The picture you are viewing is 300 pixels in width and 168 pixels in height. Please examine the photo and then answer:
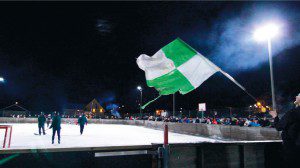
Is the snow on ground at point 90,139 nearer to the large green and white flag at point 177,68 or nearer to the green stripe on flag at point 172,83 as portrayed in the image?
the green stripe on flag at point 172,83

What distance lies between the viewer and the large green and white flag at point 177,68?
20.0 ft

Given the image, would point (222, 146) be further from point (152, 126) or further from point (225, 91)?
point (225, 91)

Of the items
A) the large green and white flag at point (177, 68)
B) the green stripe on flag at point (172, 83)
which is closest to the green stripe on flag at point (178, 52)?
the large green and white flag at point (177, 68)

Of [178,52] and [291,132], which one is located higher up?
[178,52]

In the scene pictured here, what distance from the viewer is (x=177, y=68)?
6.39 metres

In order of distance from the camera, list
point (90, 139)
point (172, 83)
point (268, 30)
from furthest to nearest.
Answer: point (90, 139) < point (268, 30) < point (172, 83)

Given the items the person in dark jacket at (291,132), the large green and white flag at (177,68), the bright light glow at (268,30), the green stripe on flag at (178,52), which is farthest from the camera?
the bright light glow at (268,30)

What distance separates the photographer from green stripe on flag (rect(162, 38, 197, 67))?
20.4 feet

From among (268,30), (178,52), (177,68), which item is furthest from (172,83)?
(268,30)

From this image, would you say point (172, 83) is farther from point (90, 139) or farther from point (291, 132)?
point (90, 139)

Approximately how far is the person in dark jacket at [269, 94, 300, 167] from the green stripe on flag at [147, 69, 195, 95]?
233 cm

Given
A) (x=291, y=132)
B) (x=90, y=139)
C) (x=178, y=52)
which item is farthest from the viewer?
(x=90, y=139)

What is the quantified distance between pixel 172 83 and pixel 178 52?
855 millimetres

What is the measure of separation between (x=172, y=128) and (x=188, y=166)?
21.2 meters
